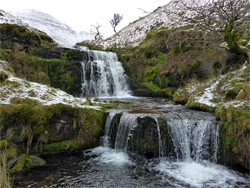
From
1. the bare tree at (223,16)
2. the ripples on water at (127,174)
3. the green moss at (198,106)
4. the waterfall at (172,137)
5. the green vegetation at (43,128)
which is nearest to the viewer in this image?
the ripples on water at (127,174)

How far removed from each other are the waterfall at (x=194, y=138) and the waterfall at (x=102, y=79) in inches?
337

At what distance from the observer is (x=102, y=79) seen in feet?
45.8

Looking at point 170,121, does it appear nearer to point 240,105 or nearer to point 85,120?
point 240,105

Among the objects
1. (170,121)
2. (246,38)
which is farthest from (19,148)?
(246,38)

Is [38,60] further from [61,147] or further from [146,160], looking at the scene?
[146,160]

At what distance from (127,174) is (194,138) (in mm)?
2614

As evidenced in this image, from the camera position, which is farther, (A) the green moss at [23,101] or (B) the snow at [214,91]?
(B) the snow at [214,91]

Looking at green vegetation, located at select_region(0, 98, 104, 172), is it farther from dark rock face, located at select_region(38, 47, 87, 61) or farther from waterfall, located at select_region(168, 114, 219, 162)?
dark rock face, located at select_region(38, 47, 87, 61)

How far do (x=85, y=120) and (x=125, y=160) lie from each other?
2.12 m

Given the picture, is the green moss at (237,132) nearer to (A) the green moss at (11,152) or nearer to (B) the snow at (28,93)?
(B) the snow at (28,93)

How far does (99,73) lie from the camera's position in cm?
1406

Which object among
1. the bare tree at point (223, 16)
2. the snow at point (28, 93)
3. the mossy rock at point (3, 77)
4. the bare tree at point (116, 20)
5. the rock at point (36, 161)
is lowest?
the rock at point (36, 161)

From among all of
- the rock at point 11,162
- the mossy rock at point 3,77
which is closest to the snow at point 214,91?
the rock at point 11,162

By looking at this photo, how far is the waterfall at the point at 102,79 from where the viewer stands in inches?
536
